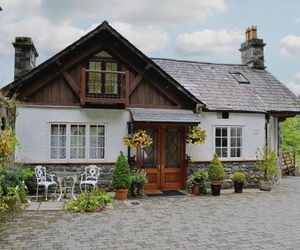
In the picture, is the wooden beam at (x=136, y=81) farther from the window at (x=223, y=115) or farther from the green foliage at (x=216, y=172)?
the green foliage at (x=216, y=172)

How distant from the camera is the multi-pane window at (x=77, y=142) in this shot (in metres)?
13.1

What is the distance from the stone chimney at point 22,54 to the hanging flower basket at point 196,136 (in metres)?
6.83

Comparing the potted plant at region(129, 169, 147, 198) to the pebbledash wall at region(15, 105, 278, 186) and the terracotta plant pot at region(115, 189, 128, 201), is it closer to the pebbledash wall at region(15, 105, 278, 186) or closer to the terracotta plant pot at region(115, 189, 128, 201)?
the terracotta plant pot at region(115, 189, 128, 201)

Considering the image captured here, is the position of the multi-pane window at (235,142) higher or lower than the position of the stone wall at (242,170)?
higher

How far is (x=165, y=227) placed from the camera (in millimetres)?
8375

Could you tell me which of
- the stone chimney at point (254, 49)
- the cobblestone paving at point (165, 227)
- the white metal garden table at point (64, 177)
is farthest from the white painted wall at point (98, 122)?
the stone chimney at point (254, 49)

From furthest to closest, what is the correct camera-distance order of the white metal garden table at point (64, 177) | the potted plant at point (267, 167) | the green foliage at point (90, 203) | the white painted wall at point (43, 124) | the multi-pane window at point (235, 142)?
the multi-pane window at point (235, 142) → the potted plant at point (267, 167) → the white painted wall at point (43, 124) → the white metal garden table at point (64, 177) → the green foliage at point (90, 203)

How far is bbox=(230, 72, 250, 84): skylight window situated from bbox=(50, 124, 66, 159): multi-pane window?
28.6 feet

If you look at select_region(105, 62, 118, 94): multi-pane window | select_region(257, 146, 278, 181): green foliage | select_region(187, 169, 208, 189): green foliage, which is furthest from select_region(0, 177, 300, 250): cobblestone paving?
select_region(105, 62, 118, 94): multi-pane window

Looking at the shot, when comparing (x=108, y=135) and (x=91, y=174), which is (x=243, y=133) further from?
(x=91, y=174)

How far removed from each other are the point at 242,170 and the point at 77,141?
6.87 meters

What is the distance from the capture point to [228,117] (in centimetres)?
1482

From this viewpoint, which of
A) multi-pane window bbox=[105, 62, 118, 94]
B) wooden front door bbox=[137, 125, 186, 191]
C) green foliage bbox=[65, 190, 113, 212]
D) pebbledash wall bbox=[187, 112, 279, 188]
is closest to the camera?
green foliage bbox=[65, 190, 113, 212]

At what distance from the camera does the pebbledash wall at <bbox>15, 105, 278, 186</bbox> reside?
41.6ft
